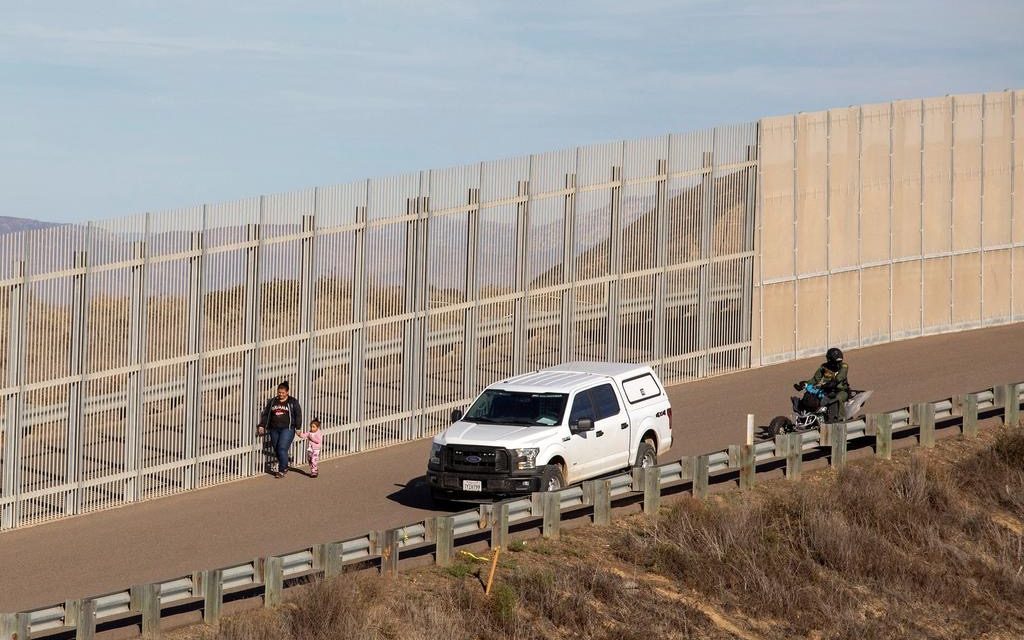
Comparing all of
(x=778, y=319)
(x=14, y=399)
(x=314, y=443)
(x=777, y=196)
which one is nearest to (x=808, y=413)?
(x=314, y=443)

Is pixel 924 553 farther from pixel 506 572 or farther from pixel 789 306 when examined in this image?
pixel 789 306

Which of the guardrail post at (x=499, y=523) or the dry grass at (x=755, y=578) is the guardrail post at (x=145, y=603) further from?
the guardrail post at (x=499, y=523)

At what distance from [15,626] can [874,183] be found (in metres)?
25.0

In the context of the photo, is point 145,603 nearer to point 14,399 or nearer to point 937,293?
point 14,399

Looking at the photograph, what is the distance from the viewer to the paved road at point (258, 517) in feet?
65.9

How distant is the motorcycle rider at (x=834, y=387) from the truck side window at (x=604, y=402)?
4.06 metres

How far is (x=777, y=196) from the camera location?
113 ft

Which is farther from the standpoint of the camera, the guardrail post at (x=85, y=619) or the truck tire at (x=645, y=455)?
the truck tire at (x=645, y=455)

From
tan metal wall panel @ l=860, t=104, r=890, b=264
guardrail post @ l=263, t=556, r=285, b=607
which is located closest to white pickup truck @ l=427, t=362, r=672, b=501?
guardrail post @ l=263, t=556, r=285, b=607

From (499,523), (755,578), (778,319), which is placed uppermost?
(778,319)

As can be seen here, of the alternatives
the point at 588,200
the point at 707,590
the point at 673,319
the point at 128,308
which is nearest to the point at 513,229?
the point at 588,200

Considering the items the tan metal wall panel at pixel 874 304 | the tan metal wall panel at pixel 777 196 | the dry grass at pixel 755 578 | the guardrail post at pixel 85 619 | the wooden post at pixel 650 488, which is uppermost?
the tan metal wall panel at pixel 777 196

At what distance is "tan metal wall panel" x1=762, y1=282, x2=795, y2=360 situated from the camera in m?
34.8

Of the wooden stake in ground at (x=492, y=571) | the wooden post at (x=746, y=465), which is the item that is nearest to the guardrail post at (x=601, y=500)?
the wooden stake in ground at (x=492, y=571)
